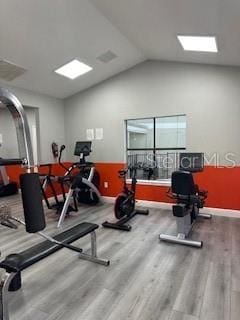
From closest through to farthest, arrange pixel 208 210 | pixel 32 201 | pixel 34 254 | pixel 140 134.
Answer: pixel 32 201
pixel 34 254
pixel 208 210
pixel 140 134

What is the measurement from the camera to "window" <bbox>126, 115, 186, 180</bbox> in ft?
16.8

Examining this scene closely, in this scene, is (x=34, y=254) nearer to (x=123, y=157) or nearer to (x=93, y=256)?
(x=93, y=256)

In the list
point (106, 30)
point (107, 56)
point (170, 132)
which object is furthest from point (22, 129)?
point (170, 132)

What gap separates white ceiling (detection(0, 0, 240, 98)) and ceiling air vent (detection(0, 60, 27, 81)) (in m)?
0.11

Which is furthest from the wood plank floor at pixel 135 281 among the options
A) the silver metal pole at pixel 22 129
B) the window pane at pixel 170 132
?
the window pane at pixel 170 132

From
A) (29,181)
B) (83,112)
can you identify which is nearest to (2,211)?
(29,181)

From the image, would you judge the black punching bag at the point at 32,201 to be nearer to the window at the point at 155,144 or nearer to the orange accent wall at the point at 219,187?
the window at the point at 155,144

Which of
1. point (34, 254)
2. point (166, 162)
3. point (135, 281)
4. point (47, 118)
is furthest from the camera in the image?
point (47, 118)

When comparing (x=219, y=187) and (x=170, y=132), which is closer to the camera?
(x=219, y=187)

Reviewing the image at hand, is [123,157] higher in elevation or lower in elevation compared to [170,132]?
lower

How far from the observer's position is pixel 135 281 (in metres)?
2.36

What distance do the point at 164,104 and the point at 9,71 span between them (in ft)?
9.48

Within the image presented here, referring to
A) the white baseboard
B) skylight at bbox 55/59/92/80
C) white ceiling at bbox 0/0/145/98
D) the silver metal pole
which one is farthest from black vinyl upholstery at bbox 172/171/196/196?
skylight at bbox 55/59/92/80

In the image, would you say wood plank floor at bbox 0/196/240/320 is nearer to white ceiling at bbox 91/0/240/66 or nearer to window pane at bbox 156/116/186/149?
window pane at bbox 156/116/186/149
